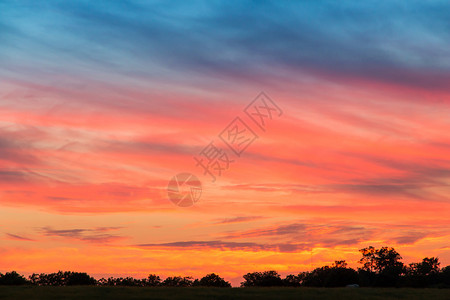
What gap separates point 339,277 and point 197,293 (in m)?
82.9

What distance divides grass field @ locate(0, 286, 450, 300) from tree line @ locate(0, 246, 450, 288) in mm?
53275

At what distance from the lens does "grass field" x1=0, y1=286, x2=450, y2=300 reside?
5300 centimetres

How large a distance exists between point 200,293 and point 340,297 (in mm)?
14903

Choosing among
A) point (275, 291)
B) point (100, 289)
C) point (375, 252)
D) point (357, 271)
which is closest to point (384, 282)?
point (357, 271)

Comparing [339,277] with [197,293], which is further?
[339,277]

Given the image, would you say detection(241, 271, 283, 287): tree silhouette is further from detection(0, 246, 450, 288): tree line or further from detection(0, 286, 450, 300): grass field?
detection(0, 286, 450, 300): grass field

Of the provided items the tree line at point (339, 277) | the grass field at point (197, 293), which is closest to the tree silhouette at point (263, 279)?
the tree line at point (339, 277)

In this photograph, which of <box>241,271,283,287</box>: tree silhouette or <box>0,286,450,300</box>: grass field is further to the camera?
<box>241,271,283,287</box>: tree silhouette

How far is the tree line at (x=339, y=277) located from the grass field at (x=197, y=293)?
53275 millimetres

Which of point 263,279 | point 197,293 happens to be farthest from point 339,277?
point 197,293

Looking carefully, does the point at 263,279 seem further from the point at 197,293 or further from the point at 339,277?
the point at 197,293

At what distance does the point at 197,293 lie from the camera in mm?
55875

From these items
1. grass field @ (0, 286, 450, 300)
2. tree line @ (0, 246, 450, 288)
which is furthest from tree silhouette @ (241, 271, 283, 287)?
grass field @ (0, 286, 450, 300)

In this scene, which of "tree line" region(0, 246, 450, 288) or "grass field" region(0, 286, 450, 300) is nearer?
"grass field" region(0, 286, 450, 300)
